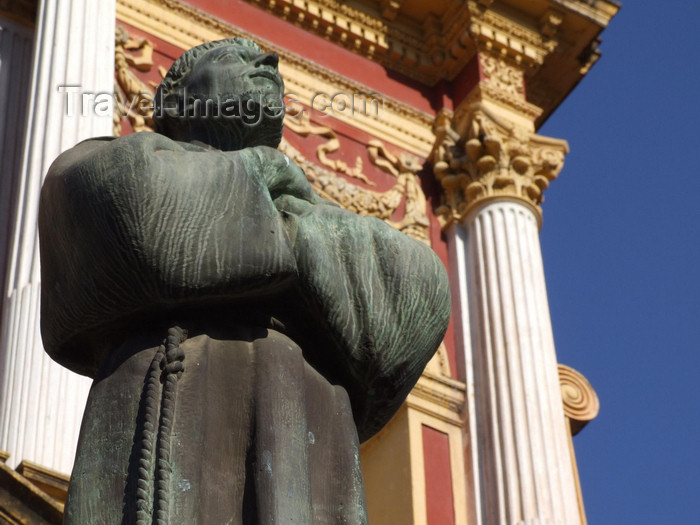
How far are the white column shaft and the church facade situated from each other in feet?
0.04

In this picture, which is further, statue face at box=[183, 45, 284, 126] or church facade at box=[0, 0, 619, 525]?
church facade at box=[0, 0, 619, 525]

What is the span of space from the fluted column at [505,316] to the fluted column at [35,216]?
255 cm

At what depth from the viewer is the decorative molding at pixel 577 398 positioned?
31.7 feet

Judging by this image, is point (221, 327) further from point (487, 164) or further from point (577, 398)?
point (577, 398)

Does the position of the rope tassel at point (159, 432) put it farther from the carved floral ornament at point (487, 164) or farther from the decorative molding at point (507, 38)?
the decorative molding at point (507, 38)

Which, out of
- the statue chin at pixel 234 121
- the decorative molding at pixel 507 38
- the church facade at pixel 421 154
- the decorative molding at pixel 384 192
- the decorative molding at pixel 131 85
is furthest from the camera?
the decorative molding at pixel 507 38

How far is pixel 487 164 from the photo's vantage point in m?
9.61

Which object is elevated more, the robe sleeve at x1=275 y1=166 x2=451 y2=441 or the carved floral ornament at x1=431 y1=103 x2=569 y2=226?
the carved floral ornament at x1=431 y1=103 x2=569 y2=226

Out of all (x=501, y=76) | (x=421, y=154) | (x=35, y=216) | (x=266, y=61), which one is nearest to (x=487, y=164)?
(x=421, y=154)

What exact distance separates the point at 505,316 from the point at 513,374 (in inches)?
16.4

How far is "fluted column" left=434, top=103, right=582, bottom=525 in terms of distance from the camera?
8.24m

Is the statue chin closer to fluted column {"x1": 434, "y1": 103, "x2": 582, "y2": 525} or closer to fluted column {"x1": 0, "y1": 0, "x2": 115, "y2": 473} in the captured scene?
fluted column {"x1": 0, "y1": 0, "x2": 115, "y2": 473}

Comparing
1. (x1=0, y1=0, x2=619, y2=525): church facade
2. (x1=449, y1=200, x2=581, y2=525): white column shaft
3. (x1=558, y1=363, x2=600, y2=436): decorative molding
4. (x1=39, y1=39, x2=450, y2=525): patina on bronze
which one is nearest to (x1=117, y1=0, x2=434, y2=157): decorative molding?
(x1=0, y1=0, x2=619, y2=525): church facade

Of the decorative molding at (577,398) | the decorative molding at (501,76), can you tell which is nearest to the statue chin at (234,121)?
the decorative molding at (577,398)
